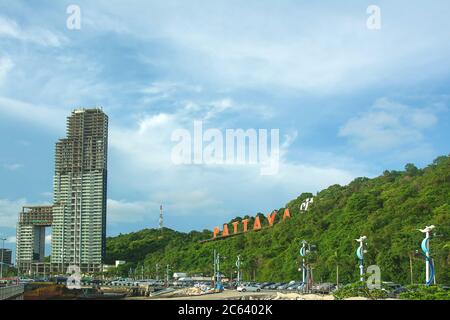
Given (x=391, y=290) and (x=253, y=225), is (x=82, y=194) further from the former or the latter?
(x=391, y=290)

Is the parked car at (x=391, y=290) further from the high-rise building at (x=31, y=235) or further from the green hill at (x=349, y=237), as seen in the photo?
the high-rise building at (x=31, y=235)

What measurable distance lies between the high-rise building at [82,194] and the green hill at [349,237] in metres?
7.72

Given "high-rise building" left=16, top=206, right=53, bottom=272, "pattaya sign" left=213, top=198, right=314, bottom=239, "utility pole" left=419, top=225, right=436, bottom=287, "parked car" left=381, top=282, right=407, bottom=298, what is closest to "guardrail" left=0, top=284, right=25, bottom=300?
"parked car" left=381, top=282, right=407, bottom=298

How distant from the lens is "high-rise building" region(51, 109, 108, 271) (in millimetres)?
94062

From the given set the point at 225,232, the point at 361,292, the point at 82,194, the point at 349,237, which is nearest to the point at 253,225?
the point at 225,232

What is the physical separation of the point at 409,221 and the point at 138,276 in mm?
54743

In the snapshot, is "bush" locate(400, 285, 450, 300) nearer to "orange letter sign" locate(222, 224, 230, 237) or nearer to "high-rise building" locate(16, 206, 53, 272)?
"orange letter sign" locate(222, 224, 230, 237)

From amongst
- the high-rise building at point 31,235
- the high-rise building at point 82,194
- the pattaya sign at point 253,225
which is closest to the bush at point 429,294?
the pattaya sign at point 253,225

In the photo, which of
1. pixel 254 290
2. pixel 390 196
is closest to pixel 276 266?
pixel 390 196

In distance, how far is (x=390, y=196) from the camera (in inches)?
2547

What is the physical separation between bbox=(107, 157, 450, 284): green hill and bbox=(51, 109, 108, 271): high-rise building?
25.3ft

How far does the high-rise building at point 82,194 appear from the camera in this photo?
94062 millimetres

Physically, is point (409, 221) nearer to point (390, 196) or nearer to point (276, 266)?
point (390, 196)
